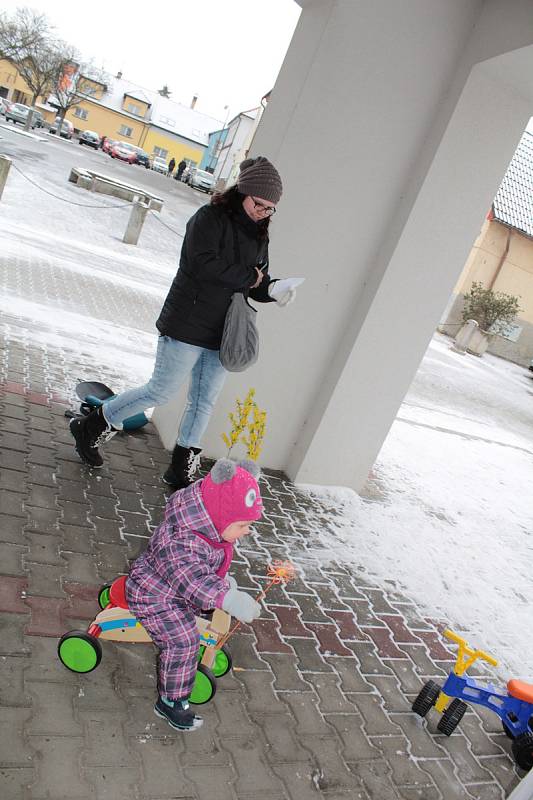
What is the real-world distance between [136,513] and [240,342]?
118 cm

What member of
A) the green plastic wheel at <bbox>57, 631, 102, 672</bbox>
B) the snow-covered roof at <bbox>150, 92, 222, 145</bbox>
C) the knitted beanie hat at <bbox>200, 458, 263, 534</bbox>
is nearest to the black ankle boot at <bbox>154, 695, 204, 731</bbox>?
the green plastic wheel at <bbox>57, 631, 102, 672</bbox>

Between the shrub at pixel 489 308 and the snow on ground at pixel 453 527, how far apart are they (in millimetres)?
13658

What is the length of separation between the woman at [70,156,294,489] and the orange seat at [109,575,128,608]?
158 centimetres

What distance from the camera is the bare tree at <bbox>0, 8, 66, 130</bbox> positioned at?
128 ft

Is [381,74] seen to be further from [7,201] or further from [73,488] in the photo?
[7,201]

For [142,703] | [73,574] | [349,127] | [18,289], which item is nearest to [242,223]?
[349,127]

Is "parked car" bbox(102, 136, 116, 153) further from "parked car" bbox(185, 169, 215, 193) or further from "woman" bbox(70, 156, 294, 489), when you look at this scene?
"woman" bbox(70, 156, 294, 489)

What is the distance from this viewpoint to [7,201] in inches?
536

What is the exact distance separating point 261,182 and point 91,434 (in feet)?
5.99

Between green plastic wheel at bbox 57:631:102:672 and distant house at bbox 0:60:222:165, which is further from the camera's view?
distant house at bbox 0:60:222:165

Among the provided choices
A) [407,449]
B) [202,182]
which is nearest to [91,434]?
[407,449]

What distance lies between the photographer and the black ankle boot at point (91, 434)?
4.14m

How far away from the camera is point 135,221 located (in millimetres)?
14562

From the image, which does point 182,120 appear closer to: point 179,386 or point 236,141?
point 236,141
